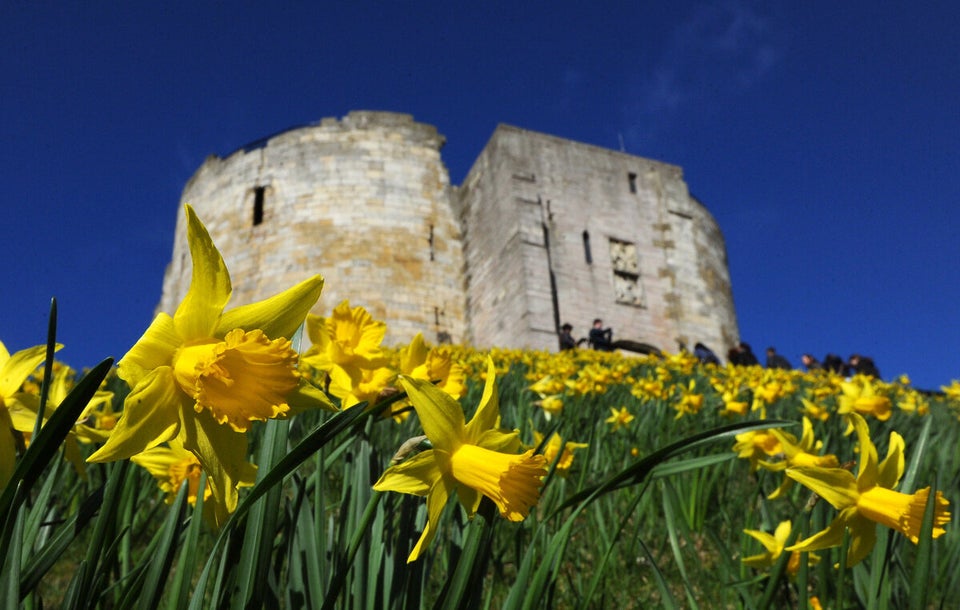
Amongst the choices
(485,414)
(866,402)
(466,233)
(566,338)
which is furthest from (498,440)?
(466,233)

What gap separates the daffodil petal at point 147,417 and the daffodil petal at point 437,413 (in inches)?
9.1

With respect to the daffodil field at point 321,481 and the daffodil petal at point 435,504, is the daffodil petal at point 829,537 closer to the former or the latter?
the daffodil field at point 321,481

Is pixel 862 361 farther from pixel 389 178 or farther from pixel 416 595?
pixel 416 595

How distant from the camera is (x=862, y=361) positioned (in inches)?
503

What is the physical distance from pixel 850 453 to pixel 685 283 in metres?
12.9

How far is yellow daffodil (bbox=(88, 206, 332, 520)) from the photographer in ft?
2.14

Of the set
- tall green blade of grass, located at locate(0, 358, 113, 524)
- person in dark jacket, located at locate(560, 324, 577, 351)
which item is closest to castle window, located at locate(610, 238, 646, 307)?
person in dark jacket, located at locate(560, 324, 577, 351)

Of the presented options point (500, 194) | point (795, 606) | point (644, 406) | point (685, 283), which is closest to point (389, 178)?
point (500, 194)

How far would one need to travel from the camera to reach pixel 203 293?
680 mm

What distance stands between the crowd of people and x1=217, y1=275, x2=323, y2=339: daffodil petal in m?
11.4

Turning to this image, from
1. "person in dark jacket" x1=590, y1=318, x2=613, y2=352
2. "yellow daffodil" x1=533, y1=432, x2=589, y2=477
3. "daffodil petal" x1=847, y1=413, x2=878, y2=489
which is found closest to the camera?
"daffodil petal" x1=847, y1=413, x2=878, y2=489

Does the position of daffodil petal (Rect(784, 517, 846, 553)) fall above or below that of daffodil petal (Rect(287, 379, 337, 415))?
below

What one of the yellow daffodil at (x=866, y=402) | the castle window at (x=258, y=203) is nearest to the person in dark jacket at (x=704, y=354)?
the castle window at (x=258, y=203)

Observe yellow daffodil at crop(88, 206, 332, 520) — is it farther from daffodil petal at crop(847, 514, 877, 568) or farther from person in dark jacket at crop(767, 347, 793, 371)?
person in dark jacket at crop(767, 347, 793, 371)
